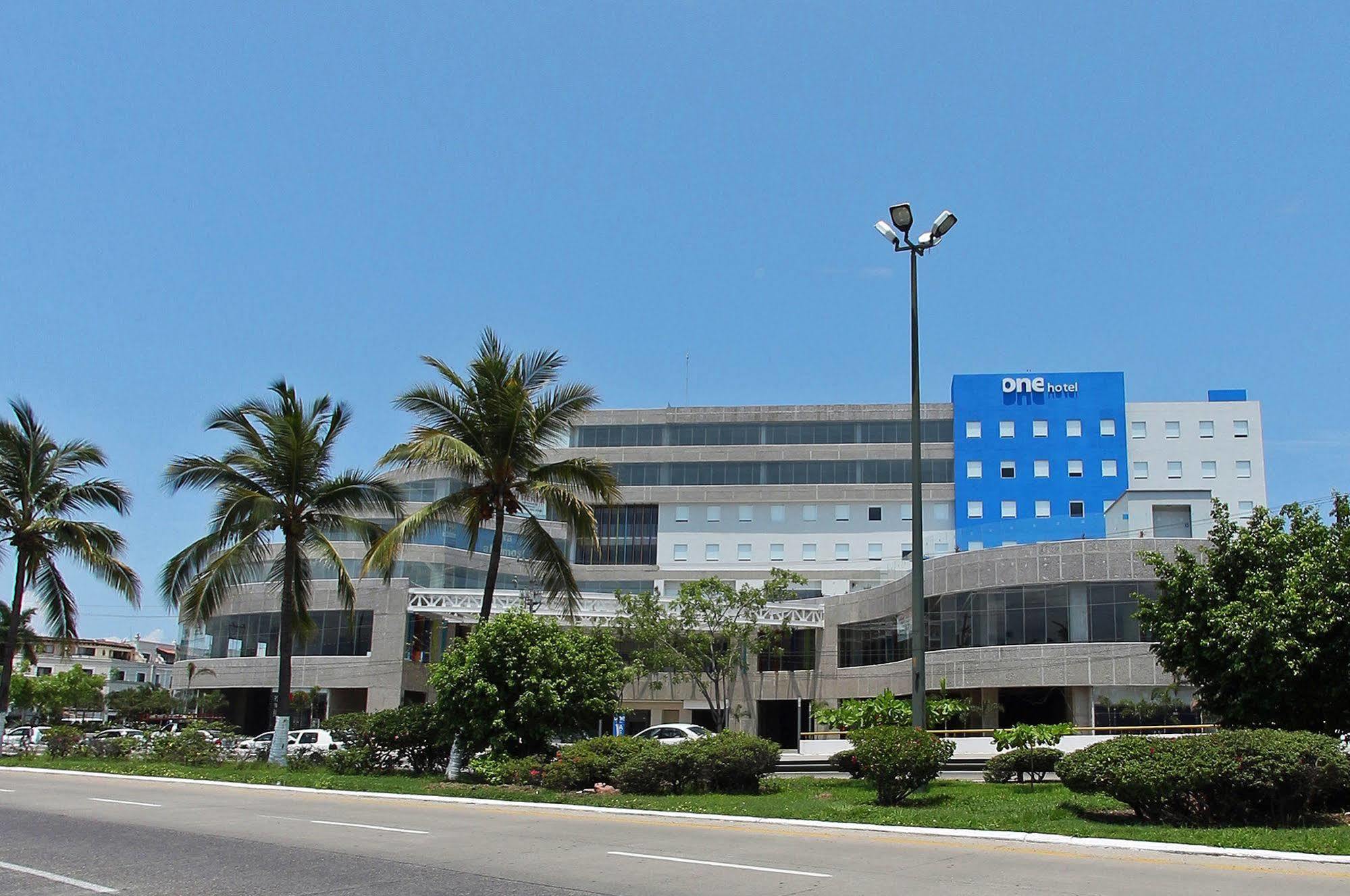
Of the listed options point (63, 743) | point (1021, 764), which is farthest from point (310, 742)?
point (1021, 764)

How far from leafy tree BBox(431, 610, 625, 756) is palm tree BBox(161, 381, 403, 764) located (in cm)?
649

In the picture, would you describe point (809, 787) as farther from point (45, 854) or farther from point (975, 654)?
point (975, 654)

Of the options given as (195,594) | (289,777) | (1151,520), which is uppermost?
(1151,520)

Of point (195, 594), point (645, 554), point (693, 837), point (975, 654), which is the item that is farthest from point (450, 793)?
point (645, 554)

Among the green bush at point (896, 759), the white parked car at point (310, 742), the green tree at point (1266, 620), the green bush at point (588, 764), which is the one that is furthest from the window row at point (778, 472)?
the green bush at point (896, 759)

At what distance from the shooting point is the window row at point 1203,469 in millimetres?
66812

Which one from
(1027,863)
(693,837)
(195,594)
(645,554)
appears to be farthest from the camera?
(645,554)

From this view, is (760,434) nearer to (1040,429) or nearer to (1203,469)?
(1040,429)

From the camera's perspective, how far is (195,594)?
29609 millimetres

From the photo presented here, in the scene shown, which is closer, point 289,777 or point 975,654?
point 289,777

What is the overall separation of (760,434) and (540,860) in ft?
185

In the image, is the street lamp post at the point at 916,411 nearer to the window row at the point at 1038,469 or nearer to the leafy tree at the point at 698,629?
the leafy tree at the point at 698,629

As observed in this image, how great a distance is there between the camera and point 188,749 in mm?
30812

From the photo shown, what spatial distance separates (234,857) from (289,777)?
14.1 m
